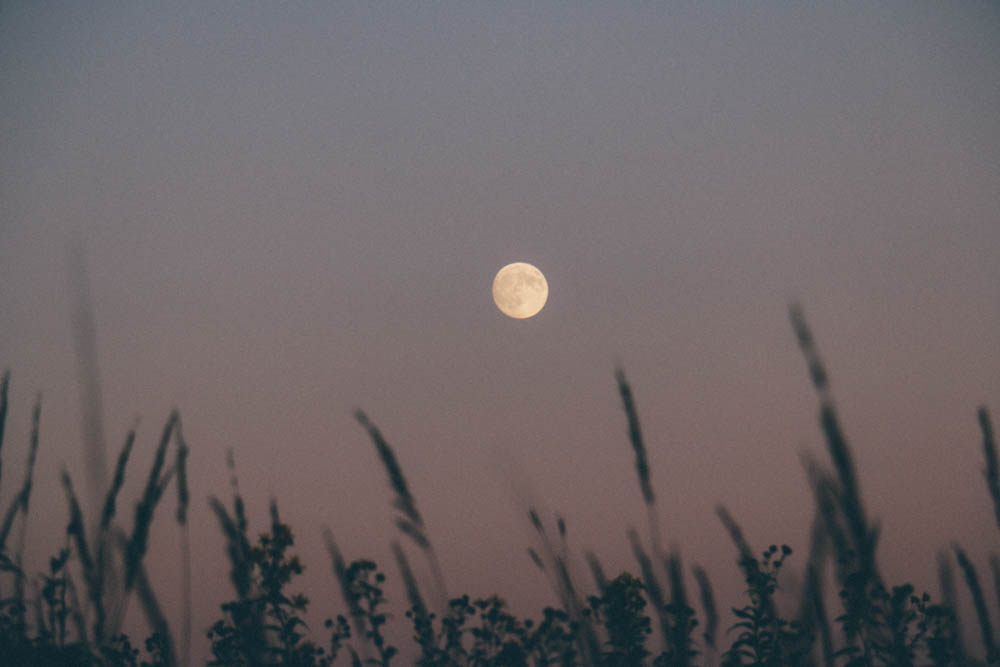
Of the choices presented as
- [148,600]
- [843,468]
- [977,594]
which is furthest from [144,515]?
[977,594]

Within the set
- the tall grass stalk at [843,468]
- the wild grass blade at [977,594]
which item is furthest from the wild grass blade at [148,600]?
the wild grass blade at [977,594]

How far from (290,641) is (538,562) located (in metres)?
7.54

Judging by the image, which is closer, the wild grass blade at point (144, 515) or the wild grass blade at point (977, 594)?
the wild grass blade at point (144, 515)

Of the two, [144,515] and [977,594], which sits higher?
[144,515]

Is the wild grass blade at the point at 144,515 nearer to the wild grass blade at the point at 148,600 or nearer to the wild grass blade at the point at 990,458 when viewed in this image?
the wild grass blade at the point at 148,600

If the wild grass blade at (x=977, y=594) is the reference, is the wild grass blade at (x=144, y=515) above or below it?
above

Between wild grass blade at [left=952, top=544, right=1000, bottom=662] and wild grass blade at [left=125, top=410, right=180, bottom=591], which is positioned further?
wild grass blade at [left=952, top=544, right=1000, bottom=662]

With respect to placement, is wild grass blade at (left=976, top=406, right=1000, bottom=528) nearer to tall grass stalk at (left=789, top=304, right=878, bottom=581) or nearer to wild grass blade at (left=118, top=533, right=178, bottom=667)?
tall grass stalk at (left=789, top=304, right=878, bottom=581)

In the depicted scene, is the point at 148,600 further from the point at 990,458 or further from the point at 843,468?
the point at 990,458

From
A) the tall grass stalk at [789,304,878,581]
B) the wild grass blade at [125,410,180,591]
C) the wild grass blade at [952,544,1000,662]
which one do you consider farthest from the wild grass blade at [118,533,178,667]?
the wild grass blade at [952,544,1000,662]

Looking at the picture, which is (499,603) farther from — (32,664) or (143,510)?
(143,510)

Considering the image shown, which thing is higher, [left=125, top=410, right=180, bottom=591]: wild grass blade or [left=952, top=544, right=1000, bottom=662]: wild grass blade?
[left=125, top=410, right=180, bottom=591]: wild grass blade

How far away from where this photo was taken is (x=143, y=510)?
6.91 feet

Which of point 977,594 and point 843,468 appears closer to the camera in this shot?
point 843,468
